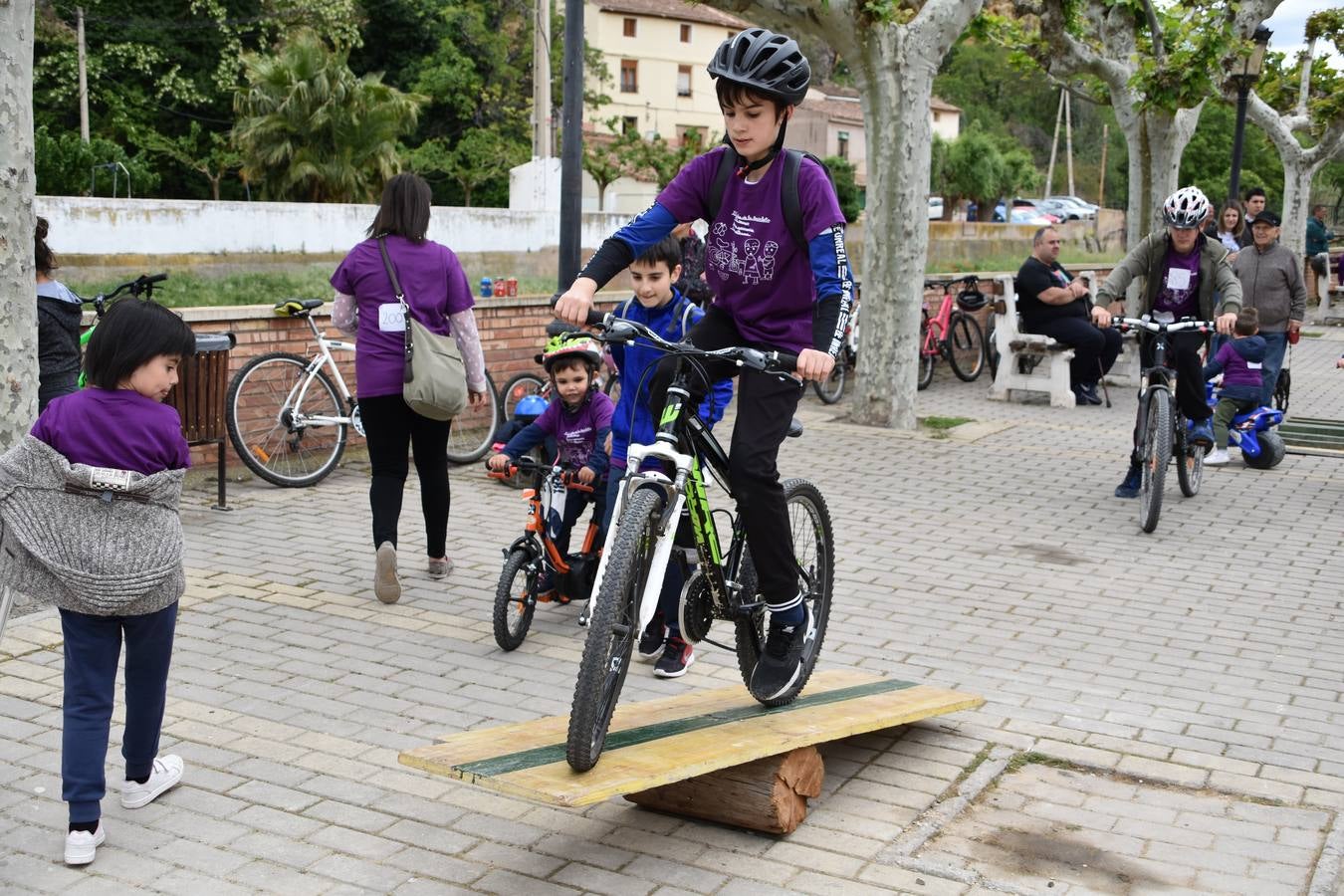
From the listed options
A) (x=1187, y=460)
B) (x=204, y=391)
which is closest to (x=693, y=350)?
(x=204, y=391)

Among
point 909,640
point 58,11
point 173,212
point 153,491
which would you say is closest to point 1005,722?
point 909,640

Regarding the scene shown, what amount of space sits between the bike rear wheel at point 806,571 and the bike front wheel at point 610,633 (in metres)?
0.60

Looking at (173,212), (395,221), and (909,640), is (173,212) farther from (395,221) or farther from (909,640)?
(909,640)

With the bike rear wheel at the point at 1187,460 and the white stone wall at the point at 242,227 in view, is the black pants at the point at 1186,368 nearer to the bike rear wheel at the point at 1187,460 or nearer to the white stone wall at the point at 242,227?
the bike rear wheel at the point at 1187,460

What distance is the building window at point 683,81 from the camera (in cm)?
8694

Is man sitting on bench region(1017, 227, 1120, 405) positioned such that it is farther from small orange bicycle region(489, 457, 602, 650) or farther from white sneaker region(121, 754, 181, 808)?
white sneaker region(121, 754, 181, 808)

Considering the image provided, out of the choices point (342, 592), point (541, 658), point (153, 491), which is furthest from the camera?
point (342, 592)

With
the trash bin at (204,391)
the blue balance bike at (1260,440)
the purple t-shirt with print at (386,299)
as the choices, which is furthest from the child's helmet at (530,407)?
the blue balance bike at (1260,440)

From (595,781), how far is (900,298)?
992 centimetres

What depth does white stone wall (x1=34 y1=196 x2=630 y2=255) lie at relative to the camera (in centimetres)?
2378

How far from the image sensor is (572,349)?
6543mm

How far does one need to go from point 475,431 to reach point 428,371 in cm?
475

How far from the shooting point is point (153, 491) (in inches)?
162

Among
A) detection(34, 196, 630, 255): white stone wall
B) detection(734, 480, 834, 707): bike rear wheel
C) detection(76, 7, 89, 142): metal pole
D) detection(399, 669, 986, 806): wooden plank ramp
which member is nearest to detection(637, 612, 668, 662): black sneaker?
detection(399, 669, 986, 806): wooden plank ramp
